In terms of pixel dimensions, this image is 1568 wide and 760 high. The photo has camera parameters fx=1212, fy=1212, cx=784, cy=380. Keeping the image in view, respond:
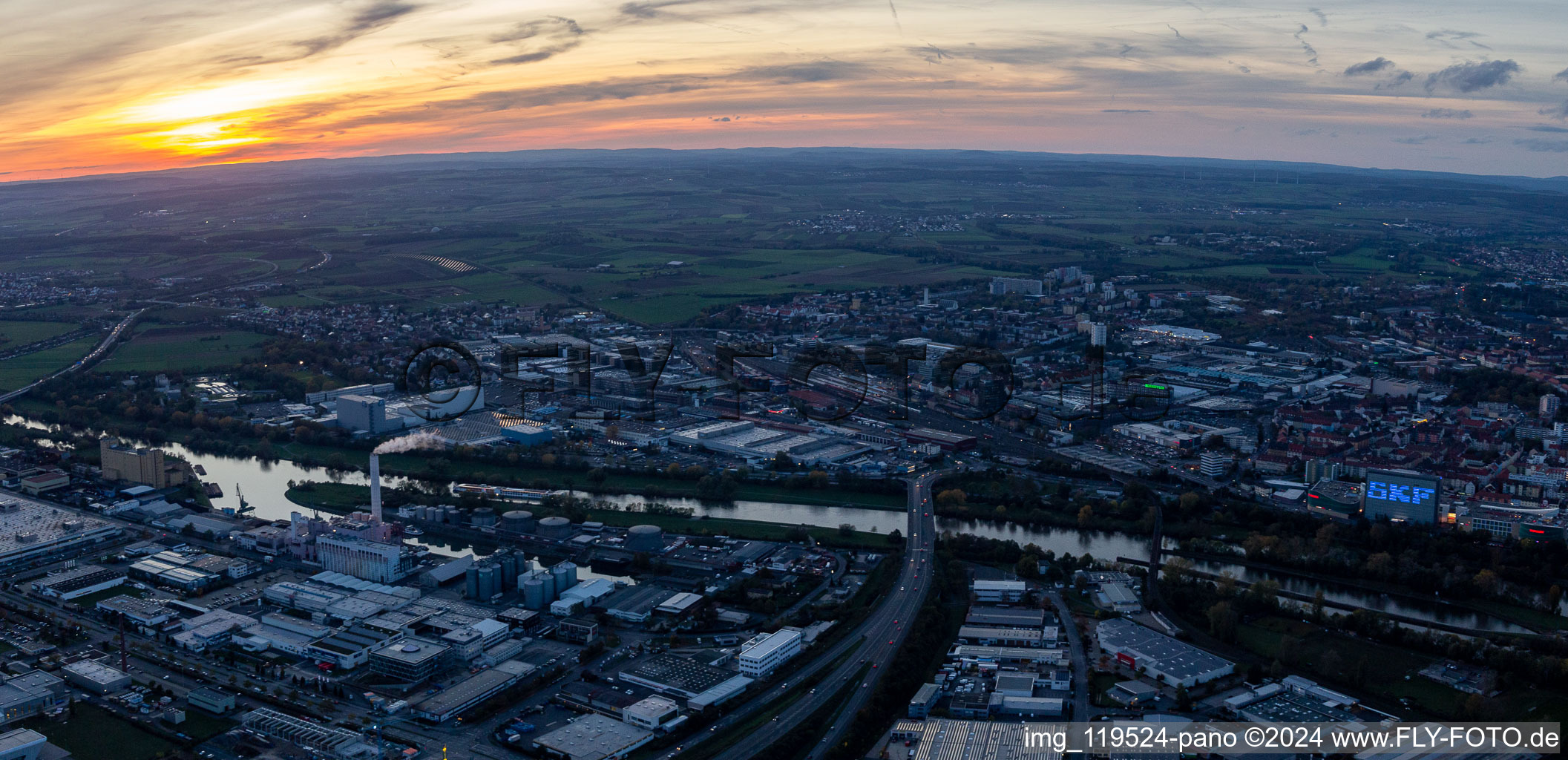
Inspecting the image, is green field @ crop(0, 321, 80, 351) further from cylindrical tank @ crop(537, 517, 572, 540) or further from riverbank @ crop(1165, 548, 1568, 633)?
riverbank @ crop(1165, 548, 1568, 633)

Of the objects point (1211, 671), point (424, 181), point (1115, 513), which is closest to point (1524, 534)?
point (1115, 513)

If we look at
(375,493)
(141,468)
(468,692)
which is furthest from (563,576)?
(141,468)

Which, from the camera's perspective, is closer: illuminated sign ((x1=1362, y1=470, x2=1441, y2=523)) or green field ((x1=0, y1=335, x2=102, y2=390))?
illuminated sign ((x1=1362, y1=470, x2=1441, y2=523))

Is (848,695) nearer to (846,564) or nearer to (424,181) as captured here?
(846,564)

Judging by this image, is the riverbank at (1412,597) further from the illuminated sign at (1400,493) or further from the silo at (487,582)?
the silo at (487,582)

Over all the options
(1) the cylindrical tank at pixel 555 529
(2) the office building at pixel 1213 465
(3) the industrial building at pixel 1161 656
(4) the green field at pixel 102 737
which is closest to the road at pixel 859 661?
(3) the industrial building at pixel 1161 656

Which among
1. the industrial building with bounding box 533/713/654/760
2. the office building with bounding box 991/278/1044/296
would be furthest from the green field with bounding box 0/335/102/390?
the office building with bounding box 991/278/1044/296

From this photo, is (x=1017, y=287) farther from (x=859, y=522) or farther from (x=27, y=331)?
(x=27, y=331)
